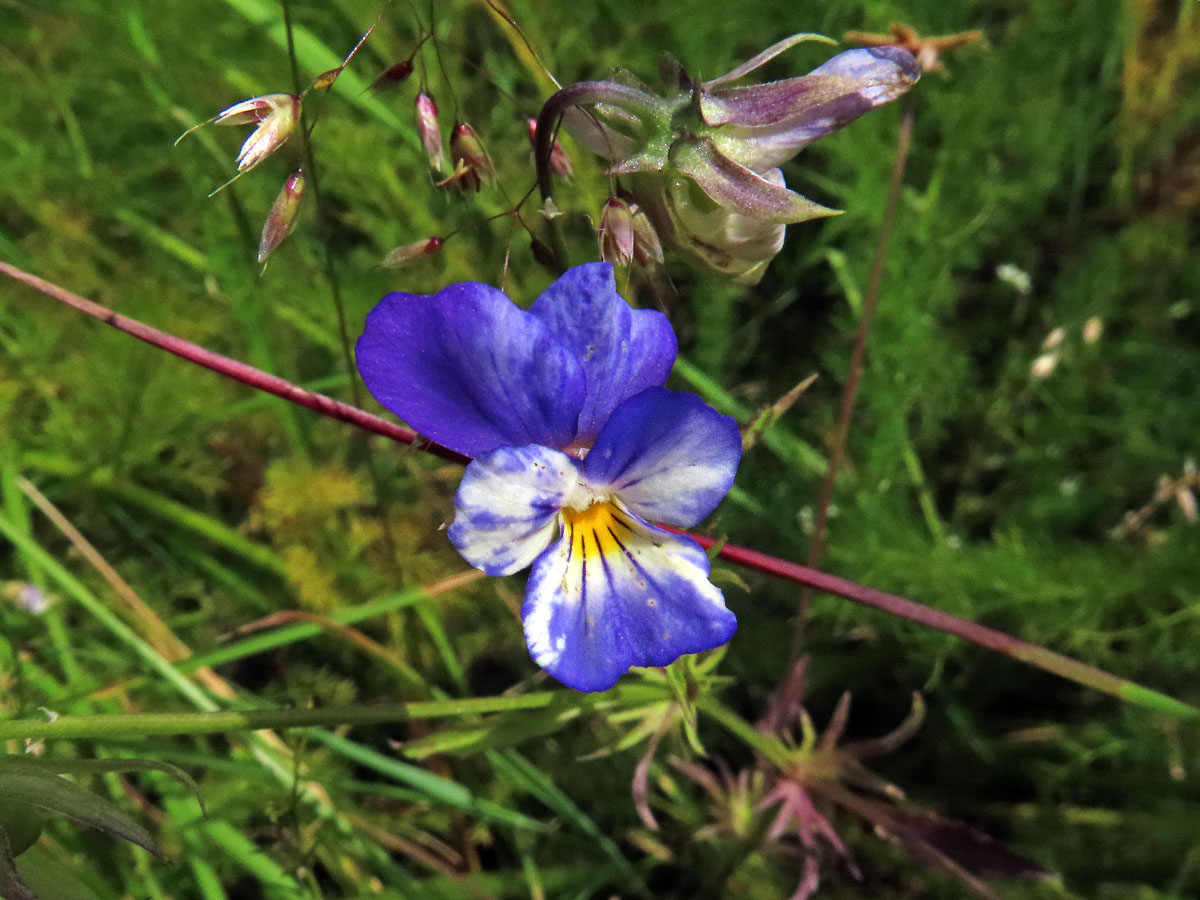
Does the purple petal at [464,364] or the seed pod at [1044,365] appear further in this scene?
the seed pod at [1044,365]

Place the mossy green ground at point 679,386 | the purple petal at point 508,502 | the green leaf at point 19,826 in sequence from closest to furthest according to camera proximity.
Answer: the purple petal at point 508,502 → the green leaf at point 19,826 → the mossy green ground at point 679,386

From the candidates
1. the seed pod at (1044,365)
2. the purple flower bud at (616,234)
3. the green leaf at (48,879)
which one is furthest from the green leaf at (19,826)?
the seed pod at (1044,365)

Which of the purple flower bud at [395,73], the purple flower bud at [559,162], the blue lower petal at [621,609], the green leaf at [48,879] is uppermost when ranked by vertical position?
the purple flower bud at [395,73]

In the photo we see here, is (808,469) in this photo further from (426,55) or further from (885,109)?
(426,55)

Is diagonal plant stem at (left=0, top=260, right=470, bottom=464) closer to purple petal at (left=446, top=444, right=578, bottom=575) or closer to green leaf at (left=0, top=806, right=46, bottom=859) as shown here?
purple petal at (left=446, top=444, right=578, bottom=575)

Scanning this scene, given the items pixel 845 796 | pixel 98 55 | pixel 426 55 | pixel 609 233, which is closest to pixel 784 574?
pixel 609 233

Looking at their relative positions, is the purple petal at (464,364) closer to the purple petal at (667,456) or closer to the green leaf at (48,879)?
the purple petal at (667,456)
